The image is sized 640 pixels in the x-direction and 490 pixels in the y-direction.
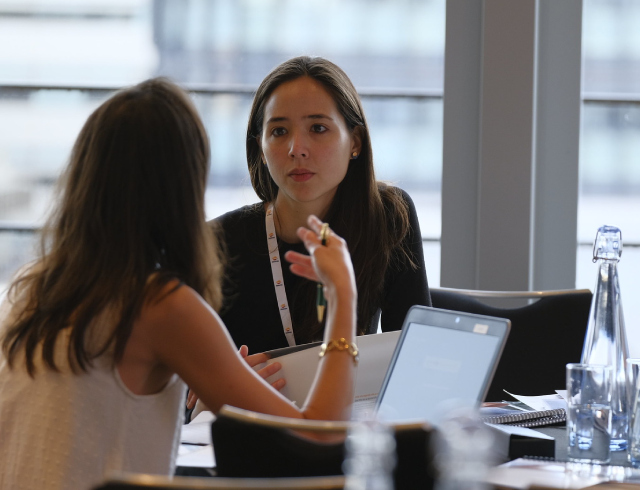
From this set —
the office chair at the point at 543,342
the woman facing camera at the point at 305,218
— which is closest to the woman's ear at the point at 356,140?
the woman facing camera at the point at 305,218

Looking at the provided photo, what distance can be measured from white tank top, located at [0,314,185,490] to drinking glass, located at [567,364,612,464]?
0.70m

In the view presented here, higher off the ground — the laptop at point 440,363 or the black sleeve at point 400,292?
the black sleeve at point 400,292

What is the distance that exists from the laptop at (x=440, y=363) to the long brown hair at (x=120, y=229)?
40cm

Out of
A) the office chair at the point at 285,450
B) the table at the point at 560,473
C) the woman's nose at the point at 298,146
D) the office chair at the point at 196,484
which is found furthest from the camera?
the woman's nose at the point at 298,146

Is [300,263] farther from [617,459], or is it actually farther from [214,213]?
[214,213]

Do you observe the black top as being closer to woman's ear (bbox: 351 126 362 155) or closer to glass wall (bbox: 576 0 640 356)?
woman's ear (bbox: 351 126 362 155)

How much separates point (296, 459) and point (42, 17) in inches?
118

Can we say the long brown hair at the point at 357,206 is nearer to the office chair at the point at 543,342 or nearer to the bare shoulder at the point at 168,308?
the office chair at the point at 543,342

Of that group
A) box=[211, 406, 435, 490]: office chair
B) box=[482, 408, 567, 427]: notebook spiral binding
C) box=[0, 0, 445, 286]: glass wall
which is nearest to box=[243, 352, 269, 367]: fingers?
box=[482, 408, 567, 427]: notebook spiral binding

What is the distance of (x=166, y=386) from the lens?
1445mm

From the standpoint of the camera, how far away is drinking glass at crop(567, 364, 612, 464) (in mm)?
1428

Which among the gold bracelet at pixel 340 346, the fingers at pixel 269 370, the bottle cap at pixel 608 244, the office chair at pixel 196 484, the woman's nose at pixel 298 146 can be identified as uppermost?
the woman's nose at pixel 298 146

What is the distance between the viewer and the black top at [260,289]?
2.42 meters

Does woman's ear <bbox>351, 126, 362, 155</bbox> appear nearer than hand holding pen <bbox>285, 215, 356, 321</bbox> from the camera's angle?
No
